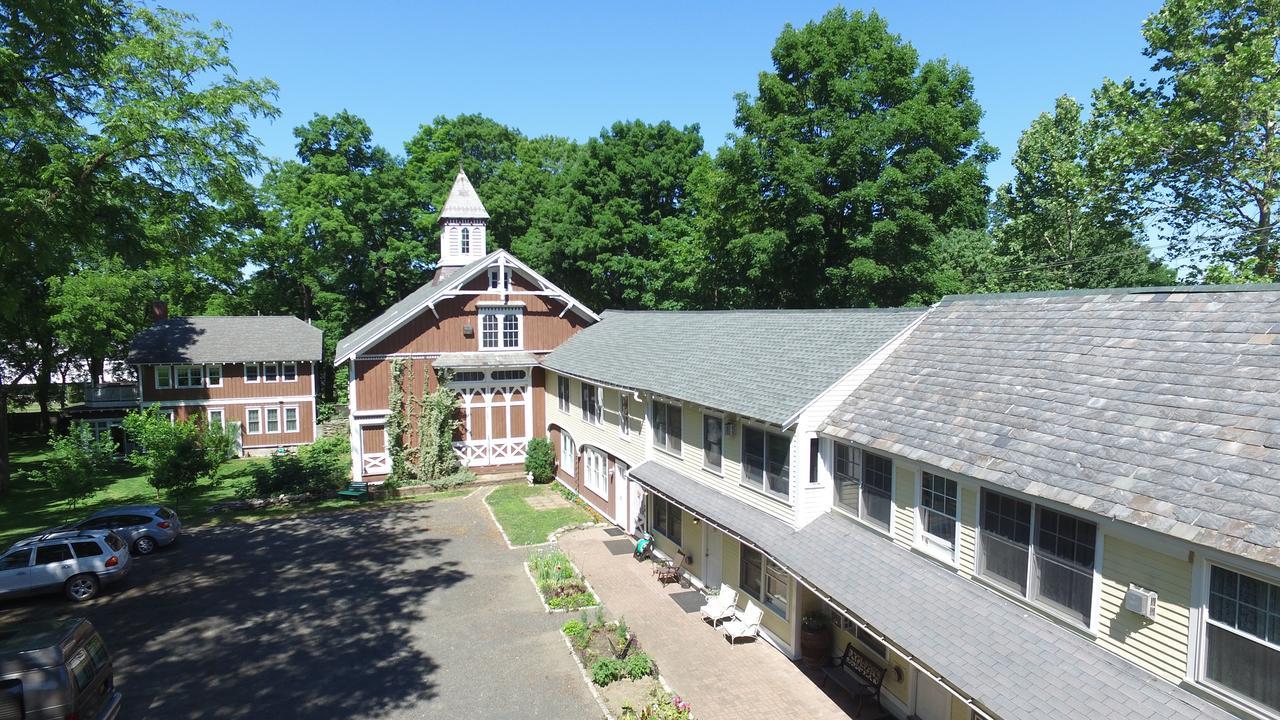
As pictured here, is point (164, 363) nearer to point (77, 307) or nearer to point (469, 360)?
point (77, 307)

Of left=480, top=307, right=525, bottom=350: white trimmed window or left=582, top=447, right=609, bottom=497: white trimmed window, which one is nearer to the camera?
left=582, top=447, right=609, bottom=497: white trimmed window

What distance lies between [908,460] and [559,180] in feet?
141

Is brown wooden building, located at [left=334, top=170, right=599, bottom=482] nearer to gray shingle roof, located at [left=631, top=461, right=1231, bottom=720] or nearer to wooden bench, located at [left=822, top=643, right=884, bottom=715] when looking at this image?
gray shingle roof, located at [left=631, top=461, right=1231, bottom=720]

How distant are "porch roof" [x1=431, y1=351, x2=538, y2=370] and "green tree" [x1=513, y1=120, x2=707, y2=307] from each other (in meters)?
13.7

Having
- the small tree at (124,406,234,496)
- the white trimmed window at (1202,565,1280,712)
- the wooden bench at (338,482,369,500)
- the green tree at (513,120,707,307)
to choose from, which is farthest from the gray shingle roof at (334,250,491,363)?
the white trimmed window at (1202,565,1280,712)

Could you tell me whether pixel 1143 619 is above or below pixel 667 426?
below

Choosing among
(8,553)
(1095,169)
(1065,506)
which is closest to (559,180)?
(1095,169)

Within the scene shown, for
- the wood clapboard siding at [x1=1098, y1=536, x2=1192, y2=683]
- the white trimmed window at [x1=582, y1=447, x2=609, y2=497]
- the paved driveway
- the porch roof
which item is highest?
the porch roof

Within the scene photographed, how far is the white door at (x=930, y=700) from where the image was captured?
1104 cm

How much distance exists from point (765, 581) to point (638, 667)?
367 cm

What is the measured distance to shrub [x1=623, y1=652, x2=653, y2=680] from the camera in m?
13.8

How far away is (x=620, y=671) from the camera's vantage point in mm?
13797

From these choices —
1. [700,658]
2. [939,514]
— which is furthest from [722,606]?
[939,514]

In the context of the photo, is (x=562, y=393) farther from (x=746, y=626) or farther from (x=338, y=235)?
(x=338, y=235)
